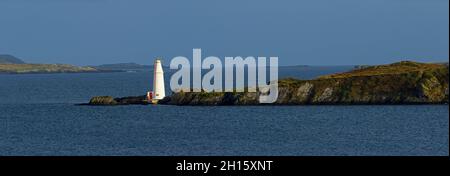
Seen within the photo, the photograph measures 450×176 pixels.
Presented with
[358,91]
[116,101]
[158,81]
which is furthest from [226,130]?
[116,101]

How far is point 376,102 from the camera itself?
9944 cm

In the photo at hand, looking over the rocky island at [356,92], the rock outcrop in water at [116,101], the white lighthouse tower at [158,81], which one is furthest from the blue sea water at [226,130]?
the white lighthouse tower at [158,81]

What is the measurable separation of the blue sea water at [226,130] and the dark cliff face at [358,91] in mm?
2998

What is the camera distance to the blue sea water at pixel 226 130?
184ft

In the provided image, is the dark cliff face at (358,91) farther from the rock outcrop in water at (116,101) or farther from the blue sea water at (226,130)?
the rock outcrop in water at (116,101)

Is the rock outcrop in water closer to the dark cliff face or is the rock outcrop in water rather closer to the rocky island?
the rocky island

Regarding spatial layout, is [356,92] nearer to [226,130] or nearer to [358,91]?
[358,91]

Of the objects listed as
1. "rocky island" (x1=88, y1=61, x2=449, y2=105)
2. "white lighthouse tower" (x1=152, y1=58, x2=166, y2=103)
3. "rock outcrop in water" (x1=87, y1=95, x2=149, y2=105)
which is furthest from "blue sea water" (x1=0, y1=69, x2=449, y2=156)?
"white lighthouse tower" (x1=152, y1=58, x2=166, y2=103)

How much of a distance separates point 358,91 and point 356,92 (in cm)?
42

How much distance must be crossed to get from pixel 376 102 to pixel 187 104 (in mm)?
20853

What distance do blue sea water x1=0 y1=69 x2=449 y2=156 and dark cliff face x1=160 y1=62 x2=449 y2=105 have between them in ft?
9.84

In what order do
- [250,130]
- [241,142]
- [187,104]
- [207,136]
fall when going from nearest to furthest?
1. [241,142]
2. [207,136]
3. [250,130]
4. [187,104]
